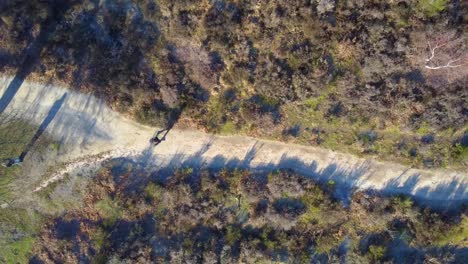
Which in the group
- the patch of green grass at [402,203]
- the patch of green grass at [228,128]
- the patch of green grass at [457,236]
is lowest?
the patch of green grass at [457,236]

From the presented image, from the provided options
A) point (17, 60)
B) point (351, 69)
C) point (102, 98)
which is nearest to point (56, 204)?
point (102, 98)

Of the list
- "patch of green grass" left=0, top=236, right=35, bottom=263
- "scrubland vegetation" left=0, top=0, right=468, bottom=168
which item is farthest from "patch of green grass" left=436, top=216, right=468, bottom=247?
"patch of green grass" left=0, top=236, right=35, bottom=263

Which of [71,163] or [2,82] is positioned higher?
[2,82]

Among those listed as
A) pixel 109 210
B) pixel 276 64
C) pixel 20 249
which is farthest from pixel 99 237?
pixel 276 64

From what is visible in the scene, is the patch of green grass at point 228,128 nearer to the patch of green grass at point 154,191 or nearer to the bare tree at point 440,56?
the patch of green grass at point 154,191

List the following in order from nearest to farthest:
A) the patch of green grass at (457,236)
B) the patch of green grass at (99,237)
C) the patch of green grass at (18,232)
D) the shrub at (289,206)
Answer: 1. the patch of green grass at (457,236)
2. the shrub at (289,206)
3. the patch of green grass at (99,237)
4. the patch of green grass at (18,232)

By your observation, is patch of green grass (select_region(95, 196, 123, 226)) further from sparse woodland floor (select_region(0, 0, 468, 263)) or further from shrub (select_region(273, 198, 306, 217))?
shrub (select_region(273, 198, 306, 217))

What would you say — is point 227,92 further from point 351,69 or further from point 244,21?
point 351,69

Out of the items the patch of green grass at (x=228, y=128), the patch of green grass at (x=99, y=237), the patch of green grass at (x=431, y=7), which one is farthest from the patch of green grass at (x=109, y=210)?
the patch of green grass at (x=431, y=7)
